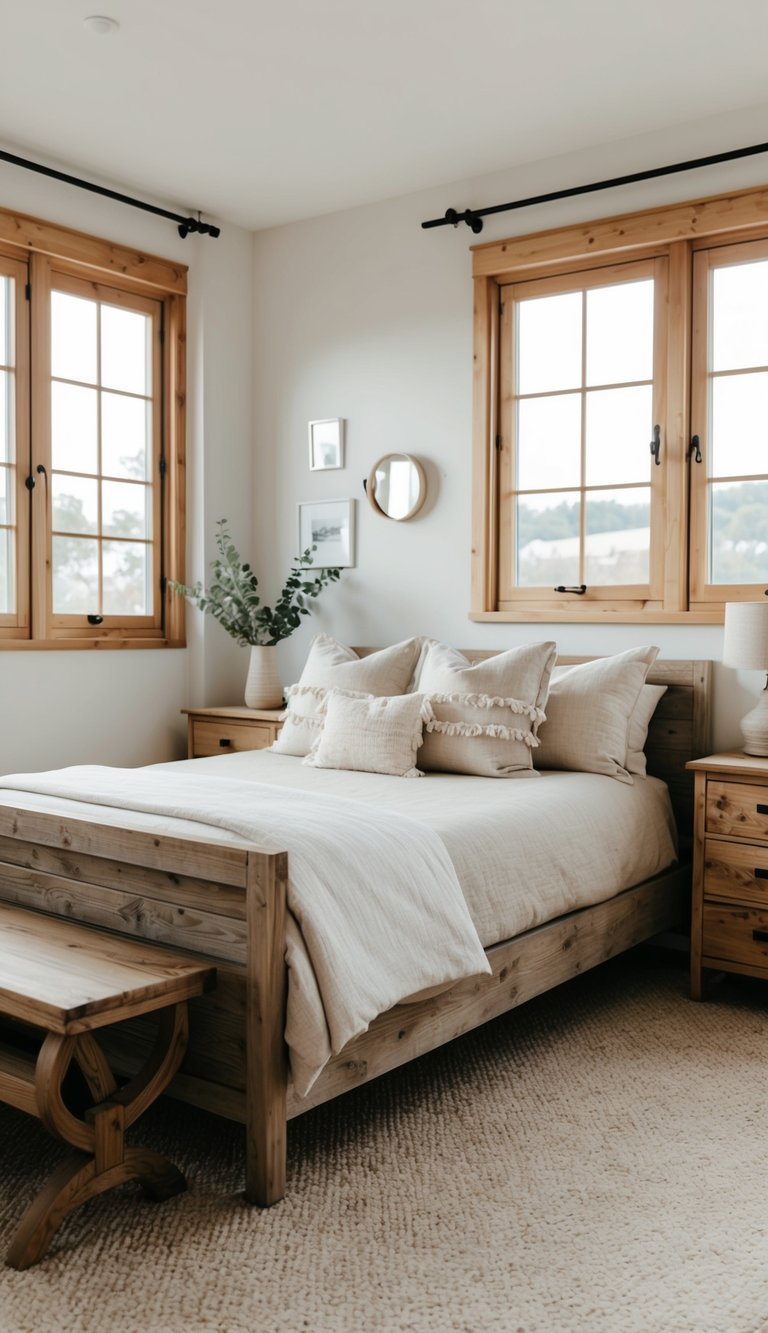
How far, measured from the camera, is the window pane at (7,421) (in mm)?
3990

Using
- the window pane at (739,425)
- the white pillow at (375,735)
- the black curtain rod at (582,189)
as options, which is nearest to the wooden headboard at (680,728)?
the window pane at (739,425)

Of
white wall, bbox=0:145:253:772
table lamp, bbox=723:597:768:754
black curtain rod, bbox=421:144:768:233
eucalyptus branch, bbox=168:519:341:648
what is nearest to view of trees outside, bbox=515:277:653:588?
black curtain rod, bbox=421:144:768:233

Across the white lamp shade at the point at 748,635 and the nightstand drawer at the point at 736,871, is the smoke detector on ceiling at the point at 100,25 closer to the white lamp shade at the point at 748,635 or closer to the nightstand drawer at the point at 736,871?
the white lamp shade at the point at 748,635

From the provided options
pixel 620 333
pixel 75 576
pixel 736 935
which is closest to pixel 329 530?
pixel 75 576

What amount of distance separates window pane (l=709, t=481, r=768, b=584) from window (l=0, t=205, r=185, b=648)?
217 cm

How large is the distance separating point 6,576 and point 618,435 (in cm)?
225

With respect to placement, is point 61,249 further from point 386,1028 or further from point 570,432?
point 386,1028

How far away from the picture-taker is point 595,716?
345cm

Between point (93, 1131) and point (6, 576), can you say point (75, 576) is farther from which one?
point (93, 1131)

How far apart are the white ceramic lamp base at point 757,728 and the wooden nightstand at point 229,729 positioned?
1.64 meters

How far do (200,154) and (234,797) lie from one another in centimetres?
257

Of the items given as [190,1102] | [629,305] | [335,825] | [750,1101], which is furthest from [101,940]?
[629,305]

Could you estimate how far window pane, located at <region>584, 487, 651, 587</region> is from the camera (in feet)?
12.6

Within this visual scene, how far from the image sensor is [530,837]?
2.80 meters
